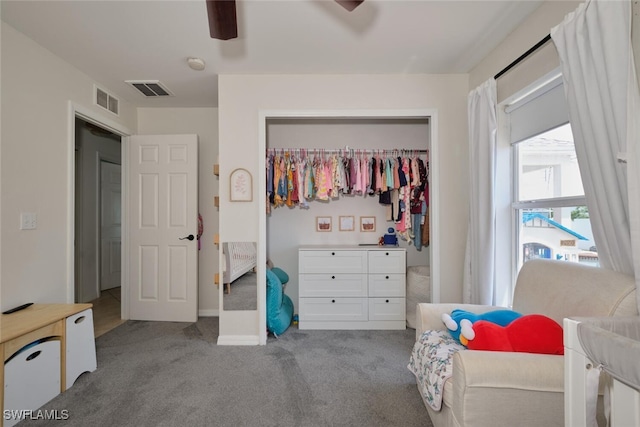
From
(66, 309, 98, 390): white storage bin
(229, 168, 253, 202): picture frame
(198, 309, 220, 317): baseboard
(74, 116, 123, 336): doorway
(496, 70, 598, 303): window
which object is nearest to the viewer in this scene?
(496, 70, 598, 303): window

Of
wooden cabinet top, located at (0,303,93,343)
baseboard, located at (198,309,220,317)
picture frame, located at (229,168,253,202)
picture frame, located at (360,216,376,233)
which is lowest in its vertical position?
baseboard, located at (198,309,220,317)

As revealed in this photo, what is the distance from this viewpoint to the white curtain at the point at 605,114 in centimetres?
109

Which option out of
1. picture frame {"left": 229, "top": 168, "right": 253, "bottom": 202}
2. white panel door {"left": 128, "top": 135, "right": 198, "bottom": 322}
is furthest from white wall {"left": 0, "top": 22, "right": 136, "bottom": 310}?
Result: picture frame {"left": 229, "top": 168, "right": 253, "bottom": 202}

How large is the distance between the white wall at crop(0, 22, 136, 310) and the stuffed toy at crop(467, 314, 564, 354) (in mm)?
2887

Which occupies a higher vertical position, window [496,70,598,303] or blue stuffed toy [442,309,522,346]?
window [496,70,598,303]

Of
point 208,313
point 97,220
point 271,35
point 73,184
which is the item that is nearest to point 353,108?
point 271,35

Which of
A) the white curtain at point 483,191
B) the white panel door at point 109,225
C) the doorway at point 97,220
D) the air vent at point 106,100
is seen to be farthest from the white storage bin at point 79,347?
the white curtain at point 483,191

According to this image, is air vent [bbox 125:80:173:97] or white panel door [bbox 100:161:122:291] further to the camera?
white panel door [bbox 100:161:122:291]

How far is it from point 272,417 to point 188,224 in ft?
6.98

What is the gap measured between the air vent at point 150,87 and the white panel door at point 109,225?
1.88 m

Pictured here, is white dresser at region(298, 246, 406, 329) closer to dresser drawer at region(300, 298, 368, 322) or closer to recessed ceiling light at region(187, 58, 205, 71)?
dresser drawer at region(300, 298, 368, 322)

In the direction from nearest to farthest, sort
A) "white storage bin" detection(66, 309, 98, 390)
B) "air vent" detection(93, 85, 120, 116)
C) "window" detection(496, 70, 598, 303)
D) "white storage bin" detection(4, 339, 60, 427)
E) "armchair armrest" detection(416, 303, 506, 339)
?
"white storage bin" detection(4, 339, 60, 427) → "window" detection(496, 70, 598, 303) → "armchair armrest" detection(416, 303, 506, 339) → "white storage bin" detection(66, 309, 98, 390) → "air vent" detection(93, 85, 120, 116)

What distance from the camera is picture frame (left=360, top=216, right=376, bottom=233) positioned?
317cm

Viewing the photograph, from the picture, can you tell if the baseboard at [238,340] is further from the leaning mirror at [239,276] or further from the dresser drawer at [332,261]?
the dresser drawer at [332,261]
